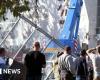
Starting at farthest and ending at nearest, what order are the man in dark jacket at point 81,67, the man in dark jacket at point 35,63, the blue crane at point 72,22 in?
the blue crane at point 72,22 → the man in dark jacket at point 81,67 → the man in dark jacket at point 35,63

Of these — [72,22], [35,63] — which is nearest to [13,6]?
[35,63]

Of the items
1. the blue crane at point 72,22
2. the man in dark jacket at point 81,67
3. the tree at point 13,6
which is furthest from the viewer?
the blue crane at point 72,22

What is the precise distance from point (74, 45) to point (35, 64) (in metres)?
7.47

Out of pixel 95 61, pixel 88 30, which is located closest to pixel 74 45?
pixel 88 30

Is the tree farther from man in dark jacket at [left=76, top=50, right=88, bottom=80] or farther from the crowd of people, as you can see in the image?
man in dark jacket at [left=76, top=50, right=88, bottom=80]

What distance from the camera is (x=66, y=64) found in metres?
18.1

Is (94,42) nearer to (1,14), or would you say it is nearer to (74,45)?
(74,45)

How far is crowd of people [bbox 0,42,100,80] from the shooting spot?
16.5 meters

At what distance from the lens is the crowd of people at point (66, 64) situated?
16.5 m

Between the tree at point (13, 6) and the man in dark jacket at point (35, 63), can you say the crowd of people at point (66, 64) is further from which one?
the tree at point (13, 6)

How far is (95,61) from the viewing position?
16.4 meters

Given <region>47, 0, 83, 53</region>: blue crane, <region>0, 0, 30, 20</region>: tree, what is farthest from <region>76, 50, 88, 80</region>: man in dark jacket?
<region>47, 0, 83, 53</region>: blue crane

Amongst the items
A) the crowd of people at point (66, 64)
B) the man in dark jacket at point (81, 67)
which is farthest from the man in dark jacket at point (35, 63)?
the man in dark jacket at point (81, 67)

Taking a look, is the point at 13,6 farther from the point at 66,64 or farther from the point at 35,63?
the point at 35,63
